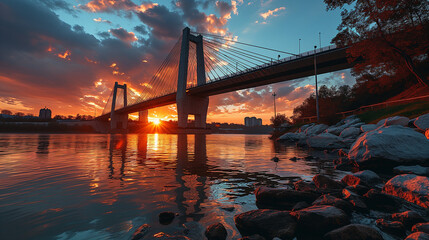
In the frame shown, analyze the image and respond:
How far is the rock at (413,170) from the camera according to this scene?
17.6 feet

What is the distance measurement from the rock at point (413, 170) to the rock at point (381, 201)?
326 centimetres

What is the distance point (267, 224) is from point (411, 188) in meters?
3.29

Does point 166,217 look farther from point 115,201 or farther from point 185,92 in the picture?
point 185,92

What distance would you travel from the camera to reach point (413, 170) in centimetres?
566

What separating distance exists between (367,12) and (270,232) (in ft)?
73.9

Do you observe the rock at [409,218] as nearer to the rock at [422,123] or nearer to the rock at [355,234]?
the rock at [355,234]

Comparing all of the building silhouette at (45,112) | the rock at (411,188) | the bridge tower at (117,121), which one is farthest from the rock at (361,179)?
the building silhouette at (45,112)

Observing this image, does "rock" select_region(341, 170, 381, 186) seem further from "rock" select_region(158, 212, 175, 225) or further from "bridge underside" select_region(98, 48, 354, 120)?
"bridge underside" select_region(98, 48, 354, 120)

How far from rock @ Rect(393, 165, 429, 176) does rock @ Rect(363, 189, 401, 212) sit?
3262 millimetres

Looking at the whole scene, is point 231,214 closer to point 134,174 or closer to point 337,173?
point 134,174

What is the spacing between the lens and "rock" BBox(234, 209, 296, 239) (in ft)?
8.17

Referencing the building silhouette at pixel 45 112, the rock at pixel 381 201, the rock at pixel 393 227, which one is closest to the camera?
the rock at pixel 393 227

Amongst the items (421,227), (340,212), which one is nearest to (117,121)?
(340,212)

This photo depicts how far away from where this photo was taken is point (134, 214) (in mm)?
3037
